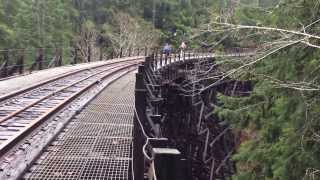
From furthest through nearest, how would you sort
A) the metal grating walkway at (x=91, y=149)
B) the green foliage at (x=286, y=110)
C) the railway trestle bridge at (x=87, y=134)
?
the green foliage at (x=286, y=110), the metal grating walkway at (x=91, y=149), the railway trestle bridge at (x=87, y=134)

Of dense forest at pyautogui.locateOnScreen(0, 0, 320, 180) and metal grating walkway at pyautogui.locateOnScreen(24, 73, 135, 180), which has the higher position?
dense forest at pyautogui.locateOnScreen(0, 0, 320, 180)

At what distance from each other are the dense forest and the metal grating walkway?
76.9 inches

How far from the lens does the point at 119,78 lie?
18.7 meters

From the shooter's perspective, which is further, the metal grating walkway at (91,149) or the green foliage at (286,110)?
the green foliage at (286,110)

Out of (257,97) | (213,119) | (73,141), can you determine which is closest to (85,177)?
(73,141)

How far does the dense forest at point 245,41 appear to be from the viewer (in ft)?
25.3

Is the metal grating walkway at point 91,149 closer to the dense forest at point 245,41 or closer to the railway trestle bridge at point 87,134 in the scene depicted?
the railway trestle bridge at point 87,134

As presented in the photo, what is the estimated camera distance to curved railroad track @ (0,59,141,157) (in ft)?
25.5

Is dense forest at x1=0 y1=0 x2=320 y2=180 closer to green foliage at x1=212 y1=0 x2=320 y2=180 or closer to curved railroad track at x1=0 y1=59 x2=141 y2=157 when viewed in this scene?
green foliage at x1=212 y1=0 x2=320 y2=180

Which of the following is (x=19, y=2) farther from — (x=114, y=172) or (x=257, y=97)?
(x=114, y=172)

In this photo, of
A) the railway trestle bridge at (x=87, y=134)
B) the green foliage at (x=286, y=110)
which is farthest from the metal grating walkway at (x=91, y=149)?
the green foliage at (x=286, y=110)

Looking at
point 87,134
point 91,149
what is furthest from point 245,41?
point 91,149

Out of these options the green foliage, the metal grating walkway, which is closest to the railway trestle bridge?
the metal grating walkway

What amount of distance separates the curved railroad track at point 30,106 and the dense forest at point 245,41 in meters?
3.08
